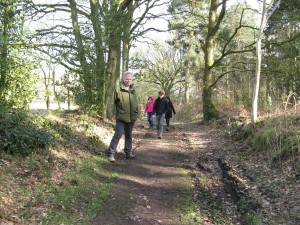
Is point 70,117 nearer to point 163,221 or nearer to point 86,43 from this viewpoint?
point 86,43

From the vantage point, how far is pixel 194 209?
516cm

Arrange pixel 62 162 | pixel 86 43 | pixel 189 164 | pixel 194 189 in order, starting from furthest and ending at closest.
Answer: pixel 86 43 → pixel 189 164 → pixel 62 162 → pixel 194 189

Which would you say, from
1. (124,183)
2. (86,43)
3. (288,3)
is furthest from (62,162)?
(288,3)

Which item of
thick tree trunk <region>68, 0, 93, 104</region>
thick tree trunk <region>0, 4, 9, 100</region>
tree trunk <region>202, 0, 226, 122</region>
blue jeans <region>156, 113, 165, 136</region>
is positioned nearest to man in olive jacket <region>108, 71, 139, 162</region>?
thick tree trunk <region>0, 4, 9, 100</region>

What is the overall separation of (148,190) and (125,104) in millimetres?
2697

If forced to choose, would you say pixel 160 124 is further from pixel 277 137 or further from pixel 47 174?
pixel 47 174

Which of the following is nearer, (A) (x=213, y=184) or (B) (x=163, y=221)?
(B) (x=163, y=221)

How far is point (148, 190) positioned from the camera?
6000 millimetres

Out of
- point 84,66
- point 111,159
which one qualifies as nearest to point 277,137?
point 111,159

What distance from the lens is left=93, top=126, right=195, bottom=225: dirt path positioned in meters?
4.69

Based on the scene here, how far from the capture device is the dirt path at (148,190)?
4691 mm

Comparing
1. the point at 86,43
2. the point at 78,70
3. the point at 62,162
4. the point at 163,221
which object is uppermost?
the point at 86,43

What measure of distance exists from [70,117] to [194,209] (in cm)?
720

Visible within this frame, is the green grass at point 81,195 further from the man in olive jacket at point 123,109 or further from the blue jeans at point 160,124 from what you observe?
the blue jeans at point 160,124
